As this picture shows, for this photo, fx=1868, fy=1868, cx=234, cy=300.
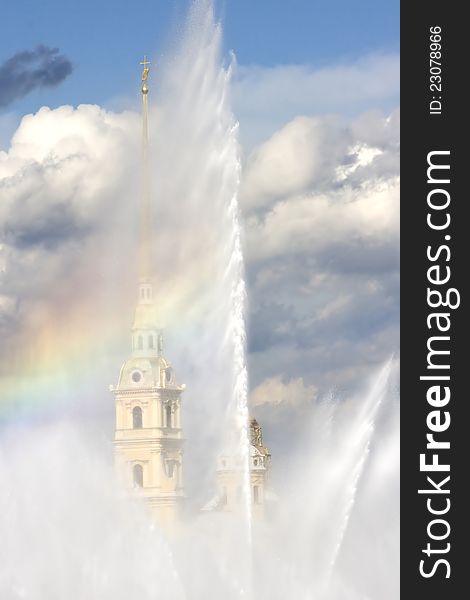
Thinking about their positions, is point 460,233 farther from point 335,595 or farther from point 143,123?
point 143,123

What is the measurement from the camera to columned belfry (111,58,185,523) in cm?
15238

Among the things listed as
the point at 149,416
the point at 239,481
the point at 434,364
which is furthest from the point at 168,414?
the point at 434,364

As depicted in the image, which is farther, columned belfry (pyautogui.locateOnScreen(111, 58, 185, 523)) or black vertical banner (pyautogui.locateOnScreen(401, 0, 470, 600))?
columned belfry (pyautogui.locateOnScreen(111, 58, 185, 523))

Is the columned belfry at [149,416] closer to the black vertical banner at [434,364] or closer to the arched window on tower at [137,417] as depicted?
the arched window on tower at [137,417]

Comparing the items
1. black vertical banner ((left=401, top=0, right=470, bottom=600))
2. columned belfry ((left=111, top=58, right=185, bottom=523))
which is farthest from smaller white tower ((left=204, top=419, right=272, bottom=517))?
black vertical banner ((left=401, top=0, right=470, bottom=600))

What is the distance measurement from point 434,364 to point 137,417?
104m

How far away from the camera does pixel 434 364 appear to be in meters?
53.7

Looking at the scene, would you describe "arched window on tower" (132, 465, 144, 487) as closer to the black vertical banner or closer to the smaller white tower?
the smaller white tower

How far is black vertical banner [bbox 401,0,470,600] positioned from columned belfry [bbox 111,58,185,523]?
97.1 metres

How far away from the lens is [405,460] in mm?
53719

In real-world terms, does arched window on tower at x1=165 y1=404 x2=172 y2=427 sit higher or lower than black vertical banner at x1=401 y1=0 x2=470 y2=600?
higher

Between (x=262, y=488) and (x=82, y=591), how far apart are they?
65.4m

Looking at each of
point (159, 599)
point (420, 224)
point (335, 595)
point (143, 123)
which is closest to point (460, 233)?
point (420, 224)

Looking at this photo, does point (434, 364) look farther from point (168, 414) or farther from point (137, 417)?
point (168, 414)
